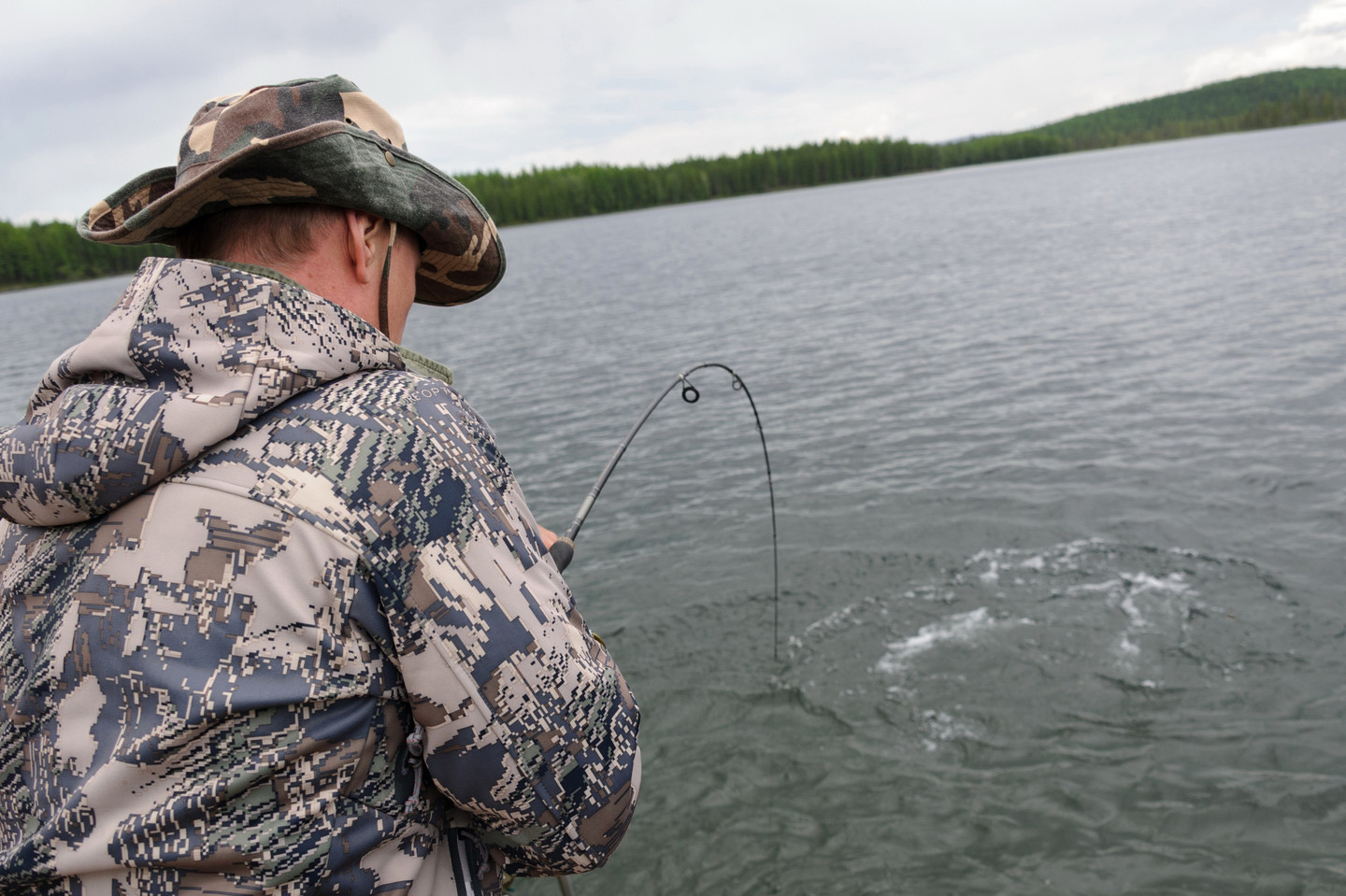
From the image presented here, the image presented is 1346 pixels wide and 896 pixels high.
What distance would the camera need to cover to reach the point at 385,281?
5.99ft

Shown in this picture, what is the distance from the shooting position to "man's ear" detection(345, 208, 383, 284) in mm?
1727

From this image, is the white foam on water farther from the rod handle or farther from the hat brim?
the hat brim

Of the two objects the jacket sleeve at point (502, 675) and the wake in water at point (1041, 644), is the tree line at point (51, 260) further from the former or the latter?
the jacket sleeve at point (502, 675)

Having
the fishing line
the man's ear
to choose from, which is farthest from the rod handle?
the man's ear

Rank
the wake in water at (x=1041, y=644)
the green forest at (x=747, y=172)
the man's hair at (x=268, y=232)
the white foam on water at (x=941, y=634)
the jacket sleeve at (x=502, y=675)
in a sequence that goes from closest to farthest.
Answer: the jacket sleeve at (x=502, y=675) → the man's hair at (x=268, y=232) → the wake in water at (x=1041, y=644) → the white foam on water at (x=941, y=634) → the green forest at (x=747, y=172)

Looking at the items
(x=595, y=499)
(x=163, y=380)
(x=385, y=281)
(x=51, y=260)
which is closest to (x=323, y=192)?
(x=385, y=281)

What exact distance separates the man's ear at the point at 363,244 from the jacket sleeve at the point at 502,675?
0.40 metres

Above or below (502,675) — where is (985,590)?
below

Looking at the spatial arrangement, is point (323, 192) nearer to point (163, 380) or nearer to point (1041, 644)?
point (163, 380)

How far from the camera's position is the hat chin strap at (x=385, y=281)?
5.96 feet

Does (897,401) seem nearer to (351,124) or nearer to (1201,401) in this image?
(1201,401)

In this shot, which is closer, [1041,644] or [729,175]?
[1041,644]

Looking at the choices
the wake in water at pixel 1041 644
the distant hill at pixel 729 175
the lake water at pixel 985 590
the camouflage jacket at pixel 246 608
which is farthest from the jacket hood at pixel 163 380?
the distant hill at pixel 729 175

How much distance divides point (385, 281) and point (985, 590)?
23.8 ft
